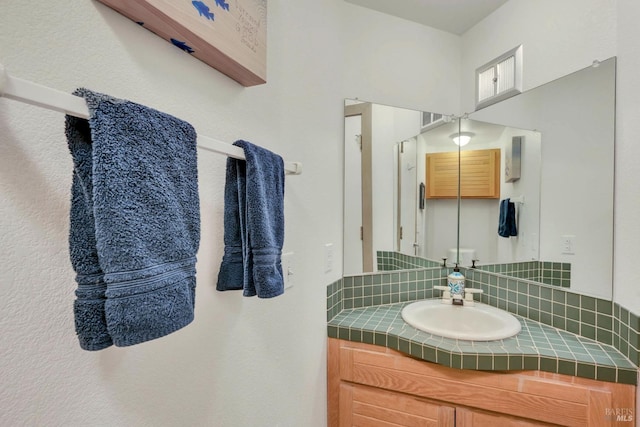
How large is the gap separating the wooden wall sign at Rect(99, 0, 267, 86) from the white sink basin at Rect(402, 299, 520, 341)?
121 centimetres

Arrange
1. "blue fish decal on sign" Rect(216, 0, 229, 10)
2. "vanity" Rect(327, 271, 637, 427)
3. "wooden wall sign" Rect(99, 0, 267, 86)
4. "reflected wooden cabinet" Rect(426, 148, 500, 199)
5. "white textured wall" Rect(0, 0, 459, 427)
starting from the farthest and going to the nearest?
1. "reflected wooden cabinet" Rect(426, 148, 500, 199)
2. "vanity" Rect(327, 271, 637, 427)
3. "blue fish decal on sign" Rect(216, 0, 229, 10)
4. "wooden wall sign" Rect(99, 0, 267, 86)
5. "white textured wall" Rect(0, 0, 459, 427)

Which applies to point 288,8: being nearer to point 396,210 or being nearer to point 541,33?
point 396,210

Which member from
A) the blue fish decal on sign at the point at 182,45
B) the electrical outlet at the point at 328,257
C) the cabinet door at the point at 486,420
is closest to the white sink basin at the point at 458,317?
the cabinet door at the point at 486,420

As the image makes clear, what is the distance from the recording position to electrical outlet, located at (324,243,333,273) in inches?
50.6

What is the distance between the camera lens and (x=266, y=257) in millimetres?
688

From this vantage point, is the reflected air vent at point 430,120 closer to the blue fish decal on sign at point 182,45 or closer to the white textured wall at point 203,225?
the white textured wall at point 203,225

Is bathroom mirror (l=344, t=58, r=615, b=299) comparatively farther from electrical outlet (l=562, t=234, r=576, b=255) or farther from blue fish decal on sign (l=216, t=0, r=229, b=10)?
blue fish decal on sign (l=216, t=0, r=229, b=10)

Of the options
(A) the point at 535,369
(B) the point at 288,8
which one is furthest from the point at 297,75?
(A) the point at 535,369

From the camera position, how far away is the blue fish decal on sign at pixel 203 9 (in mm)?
594

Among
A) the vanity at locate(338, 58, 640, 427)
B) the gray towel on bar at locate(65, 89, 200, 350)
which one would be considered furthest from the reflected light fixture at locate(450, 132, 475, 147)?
the gray towel on bar at locate(65, 89, 200, 350)

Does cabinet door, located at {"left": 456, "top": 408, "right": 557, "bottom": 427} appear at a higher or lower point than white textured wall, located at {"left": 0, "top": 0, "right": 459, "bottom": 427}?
lower

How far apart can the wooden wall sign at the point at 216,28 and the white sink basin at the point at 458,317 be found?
121 centimetres

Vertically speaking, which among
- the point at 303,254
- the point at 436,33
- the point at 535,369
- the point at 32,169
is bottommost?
the point at 535,369

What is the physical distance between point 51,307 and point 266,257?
1.28ft
